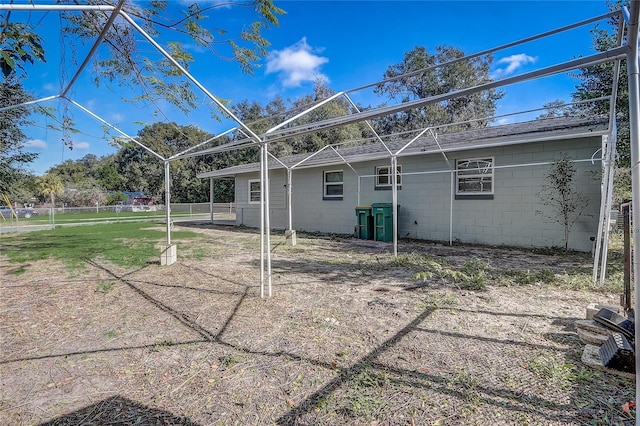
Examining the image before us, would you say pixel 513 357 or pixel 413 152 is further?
pixel 413 152

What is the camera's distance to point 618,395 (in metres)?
1.87

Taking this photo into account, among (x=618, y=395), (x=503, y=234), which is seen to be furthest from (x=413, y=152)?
(x=618, y=395)

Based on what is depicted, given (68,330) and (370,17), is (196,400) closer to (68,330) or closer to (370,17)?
(68,330)

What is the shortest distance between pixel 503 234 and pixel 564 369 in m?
6.21

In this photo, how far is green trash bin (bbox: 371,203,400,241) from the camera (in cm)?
890

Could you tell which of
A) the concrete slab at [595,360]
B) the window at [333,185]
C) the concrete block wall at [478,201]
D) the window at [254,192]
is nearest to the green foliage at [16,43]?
the concrete slab at [595,360]

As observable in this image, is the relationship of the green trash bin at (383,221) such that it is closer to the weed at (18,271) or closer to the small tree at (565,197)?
the small tree at (565,197)

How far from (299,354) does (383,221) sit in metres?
6.86

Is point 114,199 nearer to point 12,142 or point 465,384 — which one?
point 12,142

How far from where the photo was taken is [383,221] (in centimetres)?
896

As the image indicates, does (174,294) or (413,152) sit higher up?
(413,152)

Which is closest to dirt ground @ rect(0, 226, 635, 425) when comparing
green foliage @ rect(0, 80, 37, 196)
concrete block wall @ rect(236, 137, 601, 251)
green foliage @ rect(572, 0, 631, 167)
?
concrete block wall @ rect(236, 137, 601, 251)

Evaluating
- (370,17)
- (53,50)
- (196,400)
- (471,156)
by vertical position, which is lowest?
(196,400)

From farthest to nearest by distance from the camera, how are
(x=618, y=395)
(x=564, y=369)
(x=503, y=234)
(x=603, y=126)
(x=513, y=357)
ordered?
(x=503, y=234) → (x=603, y=126) → (x=513, y=357) → (x=564, y=369) → (x=618, y=395)
